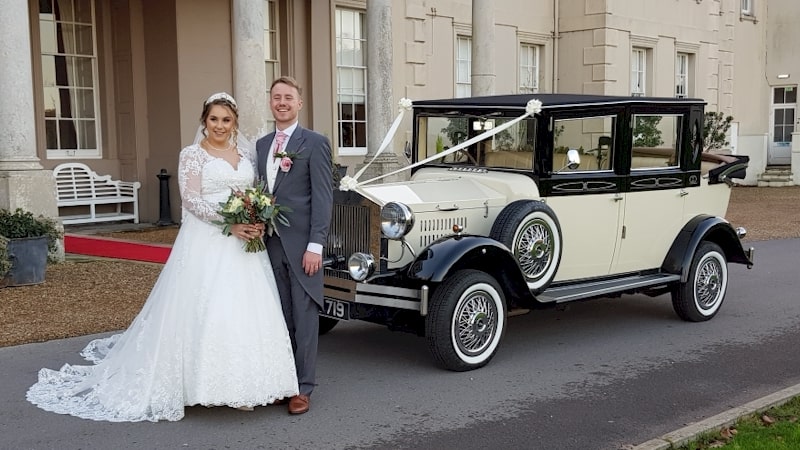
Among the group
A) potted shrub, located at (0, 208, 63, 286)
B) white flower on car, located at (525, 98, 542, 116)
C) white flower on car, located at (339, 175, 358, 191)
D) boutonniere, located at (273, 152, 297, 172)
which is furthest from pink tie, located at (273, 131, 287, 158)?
potted shrub, located at (0, 208, 63, 286)

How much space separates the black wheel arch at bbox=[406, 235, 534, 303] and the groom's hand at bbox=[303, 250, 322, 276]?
35.9 inches

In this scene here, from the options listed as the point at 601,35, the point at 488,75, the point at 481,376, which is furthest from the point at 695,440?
the point at 601,35

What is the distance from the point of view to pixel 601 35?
20250 mm

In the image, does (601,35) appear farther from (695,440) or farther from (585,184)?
(695,440)

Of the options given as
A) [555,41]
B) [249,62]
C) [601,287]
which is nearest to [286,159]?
[601,287]

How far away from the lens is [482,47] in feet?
51.8

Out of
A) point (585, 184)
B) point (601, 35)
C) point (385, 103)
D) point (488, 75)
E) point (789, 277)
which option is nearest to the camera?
point (585, 184)

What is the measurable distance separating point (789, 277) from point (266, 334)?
758 cm

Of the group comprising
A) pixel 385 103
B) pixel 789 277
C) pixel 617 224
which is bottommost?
pixel 789 277

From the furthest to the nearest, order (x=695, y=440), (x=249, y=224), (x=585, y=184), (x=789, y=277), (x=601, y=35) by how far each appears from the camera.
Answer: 1. (x=601, y=35)
2. (x=789, y=277)
3. (x=585, y=184)
4. (x=249, y=224)
5. (x=695, y=440)

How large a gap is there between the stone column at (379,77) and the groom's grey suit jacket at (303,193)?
28.8 feet

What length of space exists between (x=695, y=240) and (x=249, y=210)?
439cm

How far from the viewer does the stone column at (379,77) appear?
46.6 feet

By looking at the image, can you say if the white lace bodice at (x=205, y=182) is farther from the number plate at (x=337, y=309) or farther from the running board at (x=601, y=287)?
the running board at (x=601, y=287)
